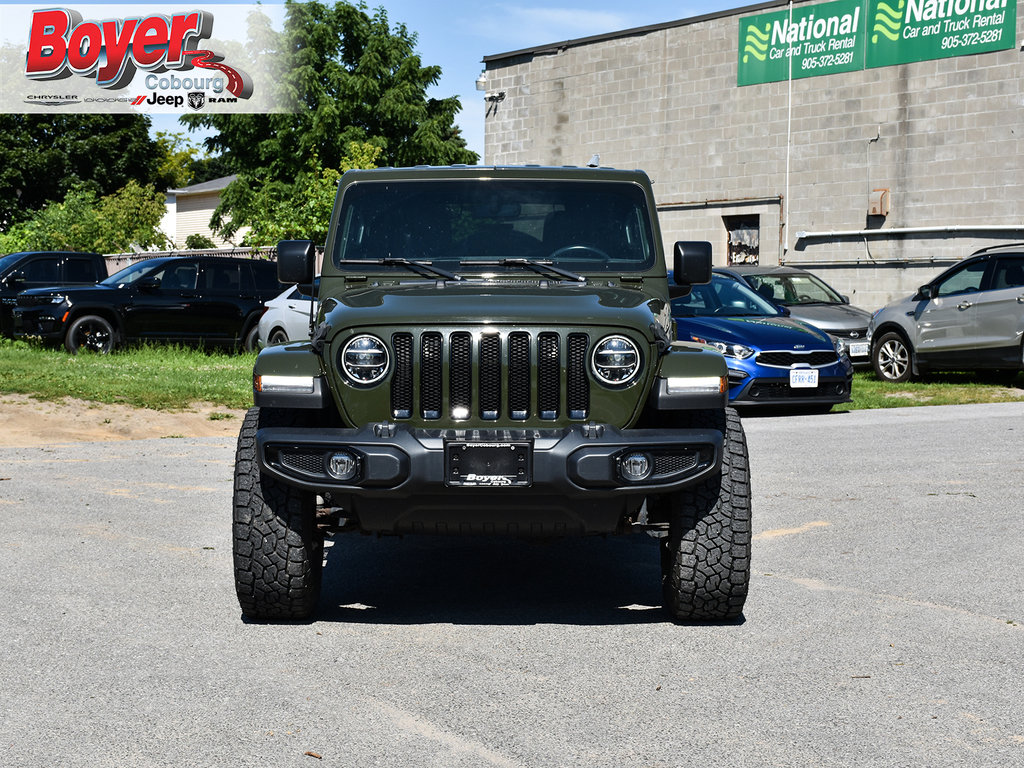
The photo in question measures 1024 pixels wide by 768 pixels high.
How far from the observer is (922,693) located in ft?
14.9

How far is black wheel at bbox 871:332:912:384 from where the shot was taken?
18.3 m

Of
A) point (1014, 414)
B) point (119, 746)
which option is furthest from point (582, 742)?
point (1014, 414)

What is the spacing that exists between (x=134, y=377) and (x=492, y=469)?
1183 cm

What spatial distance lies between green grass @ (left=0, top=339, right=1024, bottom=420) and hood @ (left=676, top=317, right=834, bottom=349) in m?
1.56

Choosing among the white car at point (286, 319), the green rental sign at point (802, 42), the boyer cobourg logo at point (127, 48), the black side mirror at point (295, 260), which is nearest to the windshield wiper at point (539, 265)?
the black side mirror at point (295, 260)

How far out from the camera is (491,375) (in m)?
5.09

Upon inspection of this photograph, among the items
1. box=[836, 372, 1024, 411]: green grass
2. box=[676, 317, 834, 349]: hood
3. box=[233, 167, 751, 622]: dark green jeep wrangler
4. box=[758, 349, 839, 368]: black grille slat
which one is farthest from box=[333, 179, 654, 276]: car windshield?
box=[836, 372, 1024, 411]: green grass

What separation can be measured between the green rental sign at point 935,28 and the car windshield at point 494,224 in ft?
70.2

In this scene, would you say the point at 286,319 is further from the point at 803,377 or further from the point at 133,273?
the point at 803,377

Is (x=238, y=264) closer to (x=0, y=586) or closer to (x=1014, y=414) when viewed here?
(x=1014, y=414)

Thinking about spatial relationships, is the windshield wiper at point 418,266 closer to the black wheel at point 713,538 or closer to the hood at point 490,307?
the hood at point 490,307

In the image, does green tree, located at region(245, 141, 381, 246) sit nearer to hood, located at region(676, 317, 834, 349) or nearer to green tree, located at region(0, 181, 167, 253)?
green tree, located at region(0, 181, 167, 253)

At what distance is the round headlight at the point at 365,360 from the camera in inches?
202

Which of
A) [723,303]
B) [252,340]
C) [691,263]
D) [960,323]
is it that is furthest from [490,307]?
[252,340]
